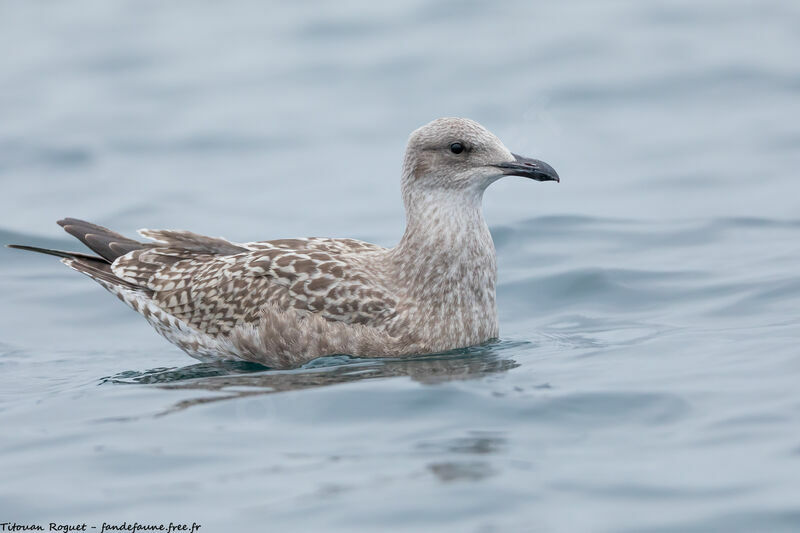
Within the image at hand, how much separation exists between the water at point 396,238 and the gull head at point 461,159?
1.23 meters

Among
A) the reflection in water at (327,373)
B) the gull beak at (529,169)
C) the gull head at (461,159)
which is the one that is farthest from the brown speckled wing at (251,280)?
the gull beak at (529,169)

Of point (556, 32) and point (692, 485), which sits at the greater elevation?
point (556, 32)

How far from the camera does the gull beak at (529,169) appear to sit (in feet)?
30.3

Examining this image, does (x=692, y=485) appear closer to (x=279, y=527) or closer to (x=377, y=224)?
(x=279, y=527)

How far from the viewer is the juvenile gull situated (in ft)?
30.7

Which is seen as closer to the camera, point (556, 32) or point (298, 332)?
point (298, 332)

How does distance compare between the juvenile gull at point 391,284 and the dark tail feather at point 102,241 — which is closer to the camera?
the juvenile gull at point 391,284

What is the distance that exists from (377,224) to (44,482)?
793cm

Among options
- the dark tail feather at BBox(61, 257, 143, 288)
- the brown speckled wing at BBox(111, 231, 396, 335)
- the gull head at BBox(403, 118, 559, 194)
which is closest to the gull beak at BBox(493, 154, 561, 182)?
the gull head at BBox(403, 118, 559, 194)

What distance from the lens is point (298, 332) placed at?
30.7 feet

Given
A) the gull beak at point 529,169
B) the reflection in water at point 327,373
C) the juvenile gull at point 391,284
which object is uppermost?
the gull beak at point 529,169

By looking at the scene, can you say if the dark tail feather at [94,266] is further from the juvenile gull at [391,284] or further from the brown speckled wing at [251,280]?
the juvenile gull at [391,284]

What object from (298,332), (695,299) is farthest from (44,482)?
(695,299)

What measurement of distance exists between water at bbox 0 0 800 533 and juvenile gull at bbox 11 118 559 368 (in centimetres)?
21
